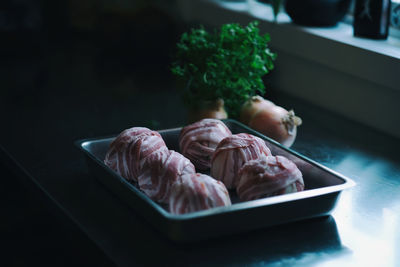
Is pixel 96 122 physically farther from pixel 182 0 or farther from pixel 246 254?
pixel 182 0

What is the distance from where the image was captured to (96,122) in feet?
4.25

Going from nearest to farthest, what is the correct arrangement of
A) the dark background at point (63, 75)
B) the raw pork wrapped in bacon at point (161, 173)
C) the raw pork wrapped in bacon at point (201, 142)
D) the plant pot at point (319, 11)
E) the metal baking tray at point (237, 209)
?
the metal baking tray at point (237, 209), the raw pork wrapped in bacon at point (161, 173), the raw pork wrapped in bacon at point (201, 142), the dark background at point (63, 75), the plant pot at point (319, 11)

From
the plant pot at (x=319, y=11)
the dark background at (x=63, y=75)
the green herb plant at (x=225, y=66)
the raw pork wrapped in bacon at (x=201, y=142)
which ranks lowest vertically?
the dark background at (x=63, y=75)

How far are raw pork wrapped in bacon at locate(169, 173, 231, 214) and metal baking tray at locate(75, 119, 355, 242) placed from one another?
23 mm

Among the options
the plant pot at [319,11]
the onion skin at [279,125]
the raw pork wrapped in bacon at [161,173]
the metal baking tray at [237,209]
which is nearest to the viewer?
the metal baking tray at [237,209]

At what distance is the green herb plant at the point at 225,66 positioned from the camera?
1166mm

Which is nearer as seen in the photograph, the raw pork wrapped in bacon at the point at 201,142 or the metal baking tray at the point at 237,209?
the metal baking tray at the point at 237,209

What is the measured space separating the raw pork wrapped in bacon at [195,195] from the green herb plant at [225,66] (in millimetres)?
439

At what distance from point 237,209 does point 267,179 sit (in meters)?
0.09

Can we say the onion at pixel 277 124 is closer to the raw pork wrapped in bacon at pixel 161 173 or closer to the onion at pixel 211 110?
Result: the onion at pixel 211 110

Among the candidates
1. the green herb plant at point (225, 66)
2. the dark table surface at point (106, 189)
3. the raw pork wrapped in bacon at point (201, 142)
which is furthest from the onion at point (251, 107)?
the raw pork wrapped in bacon at point (201, 142)

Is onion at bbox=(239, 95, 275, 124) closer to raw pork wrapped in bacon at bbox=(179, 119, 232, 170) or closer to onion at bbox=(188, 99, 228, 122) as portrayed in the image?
onion at bbox=(188, 99, 228, 122)

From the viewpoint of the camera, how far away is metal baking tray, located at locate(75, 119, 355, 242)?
711 millimetres

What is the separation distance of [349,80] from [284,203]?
27.8 inches
